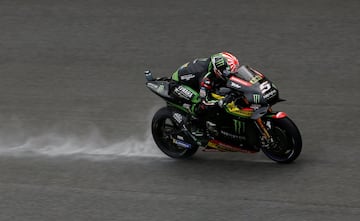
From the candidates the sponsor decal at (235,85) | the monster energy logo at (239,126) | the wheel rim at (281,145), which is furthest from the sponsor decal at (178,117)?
the wheel rim at (281,145)

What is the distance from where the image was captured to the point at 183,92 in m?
9.70

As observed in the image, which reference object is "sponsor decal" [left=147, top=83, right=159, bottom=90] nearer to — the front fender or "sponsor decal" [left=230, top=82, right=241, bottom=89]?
"sponsor decal" [left=230, top=82, right=241, bottom=89]

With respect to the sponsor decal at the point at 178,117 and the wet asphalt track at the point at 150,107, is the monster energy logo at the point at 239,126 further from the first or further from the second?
the sponsor decal at the point at 178,117

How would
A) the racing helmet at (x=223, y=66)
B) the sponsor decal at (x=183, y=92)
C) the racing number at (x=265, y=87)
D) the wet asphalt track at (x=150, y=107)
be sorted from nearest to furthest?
the wet asphalt track at (x=150, y=107), the racing number at (x=265, y=87), the racing helmet at (x=223, y=66), the sponsor decal at (x=183, y=92)

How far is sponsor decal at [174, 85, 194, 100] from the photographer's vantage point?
963 centimetres

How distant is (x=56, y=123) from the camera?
38.3 ft

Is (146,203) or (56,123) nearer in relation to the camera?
(146,203)

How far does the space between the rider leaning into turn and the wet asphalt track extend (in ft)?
3.07

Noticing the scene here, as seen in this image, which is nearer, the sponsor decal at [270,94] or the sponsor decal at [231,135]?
the sponsor decal at [270,94]

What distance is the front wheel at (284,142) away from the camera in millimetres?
8859

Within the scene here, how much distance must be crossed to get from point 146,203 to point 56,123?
11.9ft

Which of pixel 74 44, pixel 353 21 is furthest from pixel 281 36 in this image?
pixel 74 44

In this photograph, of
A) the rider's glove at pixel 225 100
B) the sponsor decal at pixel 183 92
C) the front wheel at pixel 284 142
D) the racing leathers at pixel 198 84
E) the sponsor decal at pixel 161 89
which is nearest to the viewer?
the front wheel at pixel 284 142

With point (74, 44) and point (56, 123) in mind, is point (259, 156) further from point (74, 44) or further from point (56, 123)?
point (74, 44)
